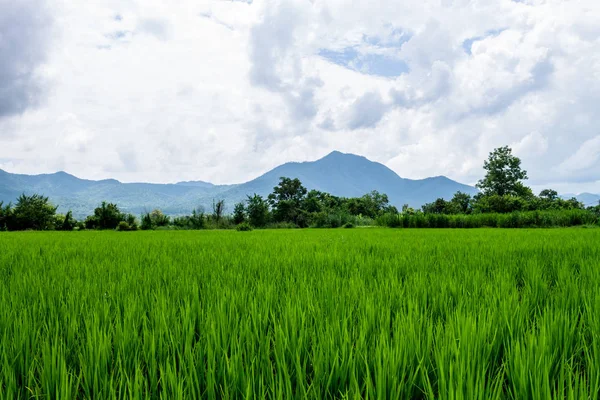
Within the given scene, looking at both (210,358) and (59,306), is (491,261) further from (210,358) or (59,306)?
(59,306)

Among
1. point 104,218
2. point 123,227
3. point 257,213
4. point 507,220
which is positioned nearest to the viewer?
point 507,220

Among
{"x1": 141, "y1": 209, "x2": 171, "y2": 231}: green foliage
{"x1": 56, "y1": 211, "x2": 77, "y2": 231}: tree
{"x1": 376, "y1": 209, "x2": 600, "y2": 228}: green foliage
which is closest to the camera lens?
{"x1": 376, "y1": 209, "x2": 600, "y2": 228}: green foliage

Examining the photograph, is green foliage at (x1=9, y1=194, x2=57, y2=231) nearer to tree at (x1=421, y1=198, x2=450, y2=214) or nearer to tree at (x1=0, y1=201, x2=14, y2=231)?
tree at (x1=0, y1=201, x2=14, y2=231)

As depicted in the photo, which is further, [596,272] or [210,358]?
[596,272]

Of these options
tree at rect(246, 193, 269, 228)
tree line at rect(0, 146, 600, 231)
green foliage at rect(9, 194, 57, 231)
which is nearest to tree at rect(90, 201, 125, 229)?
tree line at rect(0, 146, 600, 231)

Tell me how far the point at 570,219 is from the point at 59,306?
21.9m

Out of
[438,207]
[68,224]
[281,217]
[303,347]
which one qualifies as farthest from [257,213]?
[438,207]

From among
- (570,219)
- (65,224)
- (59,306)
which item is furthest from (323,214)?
(59,306)

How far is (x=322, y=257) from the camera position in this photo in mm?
4059

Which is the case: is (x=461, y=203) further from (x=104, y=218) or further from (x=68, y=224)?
(x=68, y=224)

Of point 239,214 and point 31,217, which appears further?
point 239,214

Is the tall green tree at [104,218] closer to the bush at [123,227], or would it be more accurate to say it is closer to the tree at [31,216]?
the tree at [31,216]

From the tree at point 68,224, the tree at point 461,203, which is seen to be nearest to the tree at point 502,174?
the tree at point 461,203

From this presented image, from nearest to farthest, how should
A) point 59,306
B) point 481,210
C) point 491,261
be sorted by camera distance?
point 59,306 → point 491,261 → point 481,210
